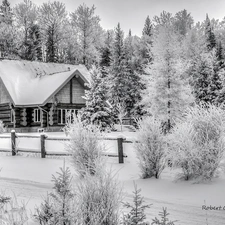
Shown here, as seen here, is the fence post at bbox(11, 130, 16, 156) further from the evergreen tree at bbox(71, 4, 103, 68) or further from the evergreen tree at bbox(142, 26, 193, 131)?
the evergreen tree at bbox(71, 4, 103, 68)

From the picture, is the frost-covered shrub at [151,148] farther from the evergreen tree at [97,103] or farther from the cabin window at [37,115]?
the cabin window at [37,115]

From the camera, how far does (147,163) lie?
9312 millimetres

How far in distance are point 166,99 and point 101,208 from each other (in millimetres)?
18697

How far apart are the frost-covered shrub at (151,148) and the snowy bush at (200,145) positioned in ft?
1.22

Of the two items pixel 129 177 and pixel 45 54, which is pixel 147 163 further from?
pixel 45 54

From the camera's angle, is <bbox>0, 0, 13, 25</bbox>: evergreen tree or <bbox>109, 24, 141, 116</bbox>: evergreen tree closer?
<bbox>109, 24, 141, 116</bbox>: evergreen tree

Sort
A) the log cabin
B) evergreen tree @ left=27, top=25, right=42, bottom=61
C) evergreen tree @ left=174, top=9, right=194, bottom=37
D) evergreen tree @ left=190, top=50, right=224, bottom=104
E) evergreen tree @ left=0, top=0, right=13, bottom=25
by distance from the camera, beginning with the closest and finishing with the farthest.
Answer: the log cabin
evergreen tree @ left=190, top=50, right=224, bottom=104
evergreen tree @ left=27, top=25, right=42, bottom=61
evergreen tree @ left=0, top=0, right=13, bottom=25
evergreen tree @ left=174, top=9, right=194, bottom=37

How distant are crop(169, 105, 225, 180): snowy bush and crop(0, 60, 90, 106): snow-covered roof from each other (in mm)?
19099

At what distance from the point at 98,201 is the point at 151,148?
5.01 m

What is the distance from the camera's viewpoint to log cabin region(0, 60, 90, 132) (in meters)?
27.5

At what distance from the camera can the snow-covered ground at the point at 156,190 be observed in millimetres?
6465

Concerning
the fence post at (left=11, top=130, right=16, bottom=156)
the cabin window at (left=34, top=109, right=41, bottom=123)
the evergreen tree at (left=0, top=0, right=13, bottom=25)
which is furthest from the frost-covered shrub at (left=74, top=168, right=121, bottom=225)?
the evergreen tree at (left=0, top=0, right=13, bottom=25)

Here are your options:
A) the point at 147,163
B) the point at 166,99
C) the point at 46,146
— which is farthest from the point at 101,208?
the point at 166,99

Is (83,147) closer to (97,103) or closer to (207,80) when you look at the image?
(97,103)
